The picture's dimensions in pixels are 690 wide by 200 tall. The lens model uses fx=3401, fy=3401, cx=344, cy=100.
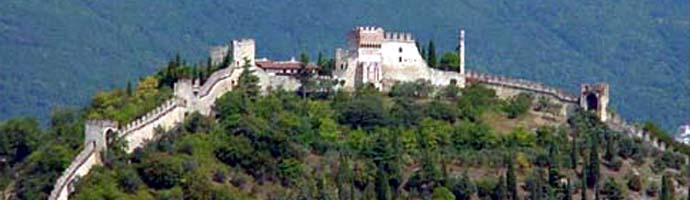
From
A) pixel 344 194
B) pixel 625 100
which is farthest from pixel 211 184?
pixel 625 100

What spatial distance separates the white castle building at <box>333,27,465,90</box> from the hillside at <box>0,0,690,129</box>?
1155 inches

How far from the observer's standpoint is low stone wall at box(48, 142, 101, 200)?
10512 centimetres

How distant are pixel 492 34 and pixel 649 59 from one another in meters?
8.11

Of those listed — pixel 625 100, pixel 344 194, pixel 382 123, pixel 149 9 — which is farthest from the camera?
pixel 149 9

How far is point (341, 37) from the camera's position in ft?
542

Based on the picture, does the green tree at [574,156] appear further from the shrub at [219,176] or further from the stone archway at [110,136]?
the stone archway at [110,136]

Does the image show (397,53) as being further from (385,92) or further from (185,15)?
(185,15)

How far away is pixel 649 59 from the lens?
173m

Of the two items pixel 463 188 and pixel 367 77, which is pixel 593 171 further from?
pixel 367 77

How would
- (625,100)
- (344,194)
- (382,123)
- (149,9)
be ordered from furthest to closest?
(149,9) < (625,100) < (382,123) < (344,194)

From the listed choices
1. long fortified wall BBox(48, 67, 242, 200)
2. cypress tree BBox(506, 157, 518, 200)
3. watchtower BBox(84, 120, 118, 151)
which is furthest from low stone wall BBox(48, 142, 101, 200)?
cypress tree BBox(506, 157, 518, 200)

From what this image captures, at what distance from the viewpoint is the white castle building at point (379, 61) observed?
380 ft

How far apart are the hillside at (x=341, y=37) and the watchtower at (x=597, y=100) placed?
32.8 meters

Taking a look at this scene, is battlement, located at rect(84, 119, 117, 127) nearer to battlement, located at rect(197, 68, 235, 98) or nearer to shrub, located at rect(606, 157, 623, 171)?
battlement, located at rect(197, 68, 235, 98)
